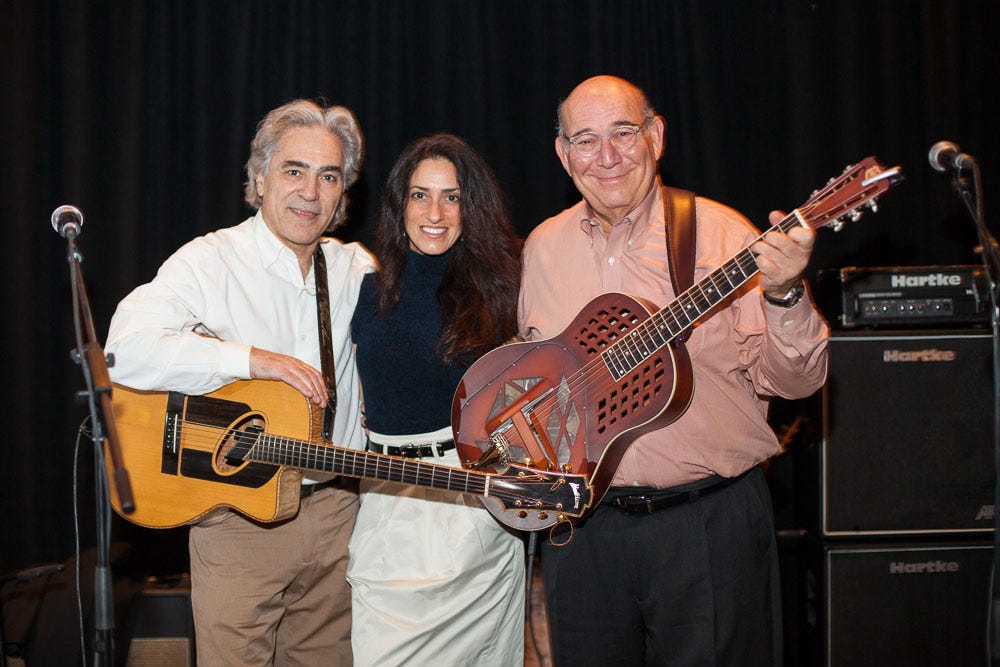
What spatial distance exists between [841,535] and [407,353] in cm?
175

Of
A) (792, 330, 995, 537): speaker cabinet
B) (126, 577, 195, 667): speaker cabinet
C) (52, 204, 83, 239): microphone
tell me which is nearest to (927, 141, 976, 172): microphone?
(792, 330, 995, 537): speaker cabinet

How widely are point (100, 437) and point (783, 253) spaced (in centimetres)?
156

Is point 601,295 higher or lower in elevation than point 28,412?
higher

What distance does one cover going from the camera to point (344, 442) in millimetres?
2764

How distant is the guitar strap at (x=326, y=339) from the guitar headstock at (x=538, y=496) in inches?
27.2

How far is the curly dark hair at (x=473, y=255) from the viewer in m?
2.61

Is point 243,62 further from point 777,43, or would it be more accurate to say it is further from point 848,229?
point 848,229

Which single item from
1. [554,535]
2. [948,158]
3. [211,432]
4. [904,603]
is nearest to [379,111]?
[211,432]

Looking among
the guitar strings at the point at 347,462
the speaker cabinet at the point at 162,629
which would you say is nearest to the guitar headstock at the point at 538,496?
the guitar strings at the point at 347,462

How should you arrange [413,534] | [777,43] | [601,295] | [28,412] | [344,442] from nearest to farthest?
[601,295] < [413,534] < [344,442] < [28,412] < [777,43]

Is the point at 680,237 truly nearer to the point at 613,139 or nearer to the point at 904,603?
the point at 613,139

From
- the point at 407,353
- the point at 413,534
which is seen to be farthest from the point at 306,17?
the point at 413,534

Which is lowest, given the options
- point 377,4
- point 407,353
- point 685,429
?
point 685,429

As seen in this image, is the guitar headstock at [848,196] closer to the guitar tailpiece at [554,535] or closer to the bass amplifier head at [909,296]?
the guitar tailpiece at [554,535]
